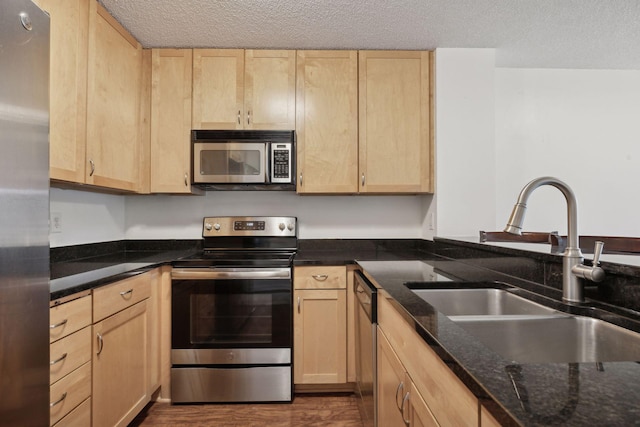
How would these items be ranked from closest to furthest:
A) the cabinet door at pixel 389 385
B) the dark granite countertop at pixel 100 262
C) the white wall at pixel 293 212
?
the cabinet door at pixel 389 385
the dark granite countertop at pixel 100 262
the white wall at pixel 293 212

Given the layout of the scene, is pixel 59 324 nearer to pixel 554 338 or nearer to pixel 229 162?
pixel 229 162

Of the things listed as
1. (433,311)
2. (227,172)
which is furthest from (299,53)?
(433,311)

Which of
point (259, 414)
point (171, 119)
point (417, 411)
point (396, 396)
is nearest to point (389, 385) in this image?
point (396, 396)

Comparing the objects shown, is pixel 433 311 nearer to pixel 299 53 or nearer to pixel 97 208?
pixel 299 53

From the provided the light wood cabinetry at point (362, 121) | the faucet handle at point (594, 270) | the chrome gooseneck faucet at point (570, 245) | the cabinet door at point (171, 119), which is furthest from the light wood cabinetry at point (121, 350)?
the faucet handle at point (594, 270)

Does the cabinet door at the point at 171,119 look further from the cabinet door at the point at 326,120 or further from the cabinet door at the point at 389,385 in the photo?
the cabinet door at the point at 389,385

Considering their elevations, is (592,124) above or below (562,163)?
above

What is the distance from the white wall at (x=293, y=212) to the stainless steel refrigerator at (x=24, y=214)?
1.67 metres

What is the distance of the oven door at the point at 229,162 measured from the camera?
93.3 inches

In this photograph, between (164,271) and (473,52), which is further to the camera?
(473,52)

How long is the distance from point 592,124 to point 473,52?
130 cm

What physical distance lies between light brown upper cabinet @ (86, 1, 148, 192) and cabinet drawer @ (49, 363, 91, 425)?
94 cm

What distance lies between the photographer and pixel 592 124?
2861 mm

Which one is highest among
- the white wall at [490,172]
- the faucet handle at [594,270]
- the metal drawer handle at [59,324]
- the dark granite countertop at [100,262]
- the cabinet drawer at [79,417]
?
the white wall at [490,172]
